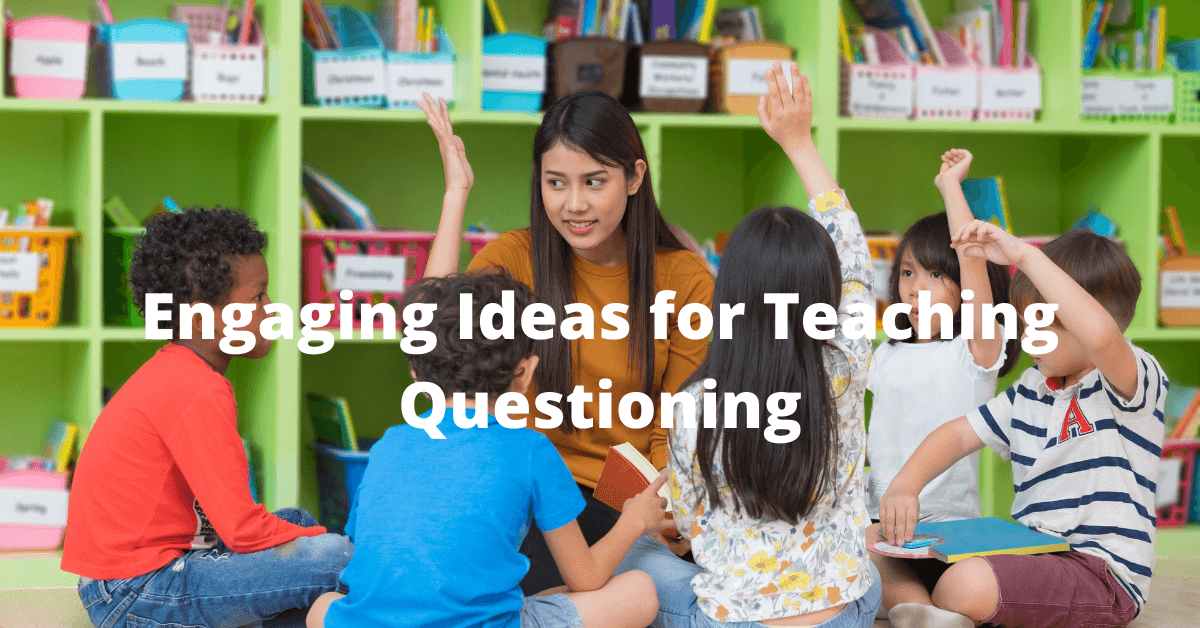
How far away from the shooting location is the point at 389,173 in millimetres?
2652

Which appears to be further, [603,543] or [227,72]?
[227,72]

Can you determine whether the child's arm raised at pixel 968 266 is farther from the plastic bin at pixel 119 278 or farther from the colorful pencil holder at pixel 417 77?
the plastic bin at pixel 119 278

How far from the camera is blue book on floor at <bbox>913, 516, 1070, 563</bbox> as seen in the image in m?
1.59

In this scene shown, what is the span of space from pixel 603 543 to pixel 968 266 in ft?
2.84

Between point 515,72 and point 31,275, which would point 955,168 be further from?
point 31,275

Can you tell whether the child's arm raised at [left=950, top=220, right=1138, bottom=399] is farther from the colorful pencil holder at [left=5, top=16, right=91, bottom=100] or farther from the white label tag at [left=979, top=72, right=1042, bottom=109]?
the colorful pencil holder at [left=5, top=16, right=91, bottom=100]

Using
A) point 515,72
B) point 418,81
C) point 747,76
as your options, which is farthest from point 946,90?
point 418,81

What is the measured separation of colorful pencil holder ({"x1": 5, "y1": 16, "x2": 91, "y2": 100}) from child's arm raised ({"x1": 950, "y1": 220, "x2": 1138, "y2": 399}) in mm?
1783

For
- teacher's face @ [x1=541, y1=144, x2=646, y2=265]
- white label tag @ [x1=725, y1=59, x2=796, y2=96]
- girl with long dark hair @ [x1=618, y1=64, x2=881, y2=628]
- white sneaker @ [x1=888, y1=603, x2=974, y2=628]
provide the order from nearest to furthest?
girl with long dark hair @ [x1=618, y1=64, x2=881, y2=628] → white sneaker @ [x1=888, y1=603, x2=974, y2=628] → teacher's face @ [x1=541, y1=144, x2=646, y2=265] → white label tag @ [x1=725, y1=59, x2=796, y2=96]

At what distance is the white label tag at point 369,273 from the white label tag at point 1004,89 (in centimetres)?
145

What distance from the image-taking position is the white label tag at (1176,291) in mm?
2541

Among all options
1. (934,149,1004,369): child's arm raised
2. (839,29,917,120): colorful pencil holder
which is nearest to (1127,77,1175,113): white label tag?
(839,29,917,120): colorful pencil holder

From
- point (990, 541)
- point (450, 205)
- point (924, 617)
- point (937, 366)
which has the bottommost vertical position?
point (924, 617)

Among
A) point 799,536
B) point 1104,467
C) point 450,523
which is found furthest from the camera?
point 1104,467
